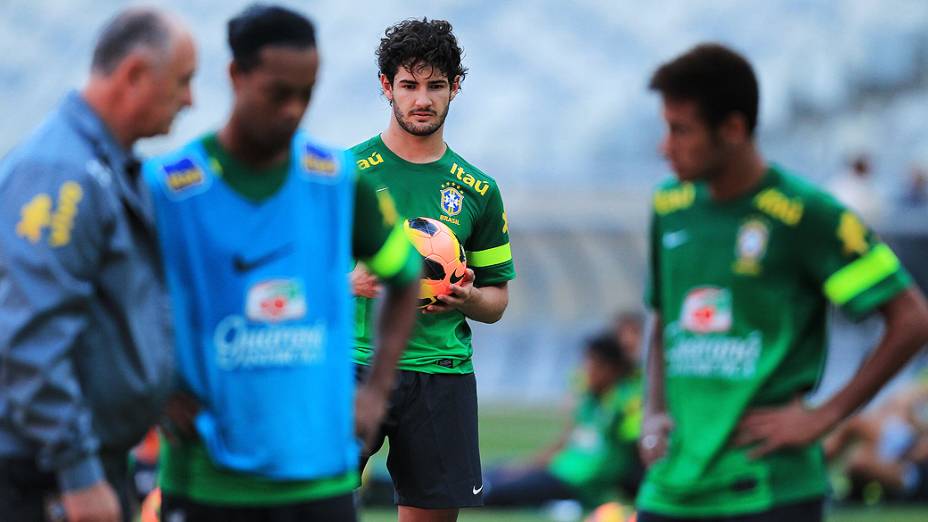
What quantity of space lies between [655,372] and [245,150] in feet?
5.66

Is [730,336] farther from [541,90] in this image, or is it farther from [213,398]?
[541,90]

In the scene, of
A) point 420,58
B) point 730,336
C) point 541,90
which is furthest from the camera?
point 541,90

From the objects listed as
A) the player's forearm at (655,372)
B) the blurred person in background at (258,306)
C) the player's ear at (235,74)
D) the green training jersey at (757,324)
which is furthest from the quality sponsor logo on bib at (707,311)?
the player's ear at (235,74)

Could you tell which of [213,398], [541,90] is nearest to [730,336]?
[213,398]

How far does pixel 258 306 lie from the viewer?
417cm

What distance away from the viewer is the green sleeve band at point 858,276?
4.71 meters

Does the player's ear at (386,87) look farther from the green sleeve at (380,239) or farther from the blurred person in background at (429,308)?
the green sleeve at (380,239)

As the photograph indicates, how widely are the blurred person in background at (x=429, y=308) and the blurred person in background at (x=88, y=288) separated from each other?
2.34 m

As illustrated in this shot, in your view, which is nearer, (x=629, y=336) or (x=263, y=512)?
(x=263, y=512)

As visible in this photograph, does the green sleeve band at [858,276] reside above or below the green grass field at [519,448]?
above

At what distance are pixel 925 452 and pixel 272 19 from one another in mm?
10845

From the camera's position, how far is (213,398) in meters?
4.15

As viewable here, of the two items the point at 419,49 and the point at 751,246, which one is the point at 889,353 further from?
the point at 419,49

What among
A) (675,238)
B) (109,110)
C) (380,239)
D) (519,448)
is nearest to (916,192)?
(519,448)
